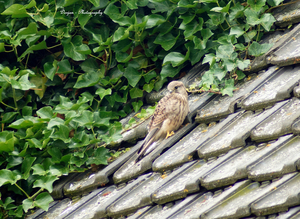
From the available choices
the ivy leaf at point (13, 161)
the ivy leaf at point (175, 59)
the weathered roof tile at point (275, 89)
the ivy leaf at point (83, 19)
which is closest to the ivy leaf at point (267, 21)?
the weathered roof tile at point (275, 89)

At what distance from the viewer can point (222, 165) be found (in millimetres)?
2271

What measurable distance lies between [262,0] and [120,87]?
1.38 m

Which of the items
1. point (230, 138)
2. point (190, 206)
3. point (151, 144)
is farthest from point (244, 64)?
point (190, 206)

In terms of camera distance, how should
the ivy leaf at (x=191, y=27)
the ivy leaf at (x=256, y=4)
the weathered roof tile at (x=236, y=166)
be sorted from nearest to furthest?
the weathered roof tile at (x=236, y=166) < the ivy leaf at (x=256, y=4) < the ivy leaf at (x=191, y=27)

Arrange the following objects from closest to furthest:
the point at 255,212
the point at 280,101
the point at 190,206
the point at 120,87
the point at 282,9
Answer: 1. the point at 255,212
2. the point at 190,206
3. the point at 280,101
4. the point at 282,9
5. the point at 120,87

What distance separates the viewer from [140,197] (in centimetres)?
254

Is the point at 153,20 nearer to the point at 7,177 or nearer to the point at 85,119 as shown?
the point at 85,119

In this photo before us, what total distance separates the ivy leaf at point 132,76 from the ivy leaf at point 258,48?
102 cm

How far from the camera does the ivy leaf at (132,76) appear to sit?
351 cm

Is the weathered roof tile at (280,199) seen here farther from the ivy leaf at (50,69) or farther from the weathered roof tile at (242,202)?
the ivy leaf at (50,69)

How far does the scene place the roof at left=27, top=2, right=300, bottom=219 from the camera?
77.5 inches

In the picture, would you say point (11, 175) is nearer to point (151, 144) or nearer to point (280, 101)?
point (151, 144)

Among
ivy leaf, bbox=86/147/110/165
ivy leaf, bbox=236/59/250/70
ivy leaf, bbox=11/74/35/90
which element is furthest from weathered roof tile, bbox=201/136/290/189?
ivy leaf, bbox=11/74/35/90

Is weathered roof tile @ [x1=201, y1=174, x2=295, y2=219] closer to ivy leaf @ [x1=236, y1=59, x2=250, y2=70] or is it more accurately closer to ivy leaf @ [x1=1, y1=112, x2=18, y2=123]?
ivy leaf @ [x1=236, y1=59, x2=250, y2=70]
